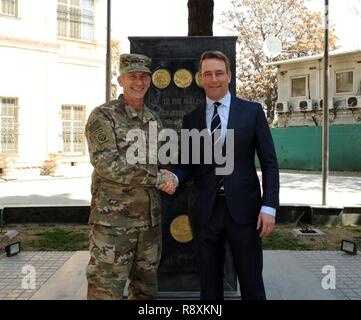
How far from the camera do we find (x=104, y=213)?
274cm

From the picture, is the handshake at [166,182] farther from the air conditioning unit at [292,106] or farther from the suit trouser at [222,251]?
the air conditioning unit at [292,106]

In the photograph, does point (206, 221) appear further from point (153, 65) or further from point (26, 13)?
→ point (26, 13)

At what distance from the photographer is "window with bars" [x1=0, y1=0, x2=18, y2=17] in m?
16.8

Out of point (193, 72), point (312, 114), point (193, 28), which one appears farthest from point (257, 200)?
point (312, 114)

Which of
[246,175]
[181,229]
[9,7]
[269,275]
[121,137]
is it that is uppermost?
[9,7]

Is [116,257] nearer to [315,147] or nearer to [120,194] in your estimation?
[120,194]

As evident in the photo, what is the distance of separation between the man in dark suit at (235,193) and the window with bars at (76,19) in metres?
17.9

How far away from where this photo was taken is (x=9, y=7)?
17.0m

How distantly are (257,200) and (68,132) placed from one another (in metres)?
17.2

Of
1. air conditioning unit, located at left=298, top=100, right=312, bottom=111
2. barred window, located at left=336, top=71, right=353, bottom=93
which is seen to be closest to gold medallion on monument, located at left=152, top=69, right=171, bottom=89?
barred window, located at left=336, top=71, right=353, bottom=93

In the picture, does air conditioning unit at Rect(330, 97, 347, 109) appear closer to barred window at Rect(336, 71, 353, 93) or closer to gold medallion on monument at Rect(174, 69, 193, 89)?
barred window at Rect(336, 71, 353, 93)

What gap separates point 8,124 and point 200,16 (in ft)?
41.7

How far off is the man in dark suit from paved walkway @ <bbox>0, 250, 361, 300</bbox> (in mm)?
1472

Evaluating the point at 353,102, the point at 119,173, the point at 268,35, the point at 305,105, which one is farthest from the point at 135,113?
the point at 268,35
